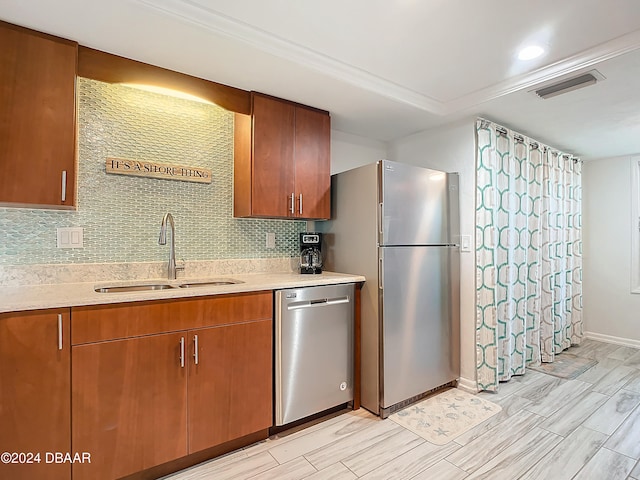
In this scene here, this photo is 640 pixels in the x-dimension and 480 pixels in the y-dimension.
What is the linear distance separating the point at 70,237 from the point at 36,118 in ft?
2.18

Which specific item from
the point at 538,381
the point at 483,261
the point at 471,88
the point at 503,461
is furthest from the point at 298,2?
the point at 538,381

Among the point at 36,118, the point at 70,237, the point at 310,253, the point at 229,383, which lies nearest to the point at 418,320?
the point at 310,253

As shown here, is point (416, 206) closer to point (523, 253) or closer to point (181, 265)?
point (523, 253)

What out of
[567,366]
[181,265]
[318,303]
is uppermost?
→ [181,265]

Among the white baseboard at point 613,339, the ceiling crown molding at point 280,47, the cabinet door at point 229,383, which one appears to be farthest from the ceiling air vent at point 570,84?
the white baseboard at point 613,339

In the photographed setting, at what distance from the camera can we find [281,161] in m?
2.41

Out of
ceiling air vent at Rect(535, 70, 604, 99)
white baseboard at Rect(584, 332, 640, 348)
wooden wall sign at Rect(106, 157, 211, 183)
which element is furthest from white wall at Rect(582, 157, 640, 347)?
wooden wall sign at Rect(106, 157, 211, 183)

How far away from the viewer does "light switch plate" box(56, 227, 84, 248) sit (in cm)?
192

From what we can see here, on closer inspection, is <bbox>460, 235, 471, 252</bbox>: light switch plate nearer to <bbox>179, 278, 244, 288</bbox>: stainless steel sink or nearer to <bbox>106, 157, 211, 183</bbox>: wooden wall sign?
<bbox>179, 278, 244, 288</bbox>: stainless steel sink

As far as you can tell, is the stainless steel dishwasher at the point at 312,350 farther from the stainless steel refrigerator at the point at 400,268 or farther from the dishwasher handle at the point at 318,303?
the stainless steel refrigerator at the point at 400,268

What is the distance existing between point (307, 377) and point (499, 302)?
1.79 m

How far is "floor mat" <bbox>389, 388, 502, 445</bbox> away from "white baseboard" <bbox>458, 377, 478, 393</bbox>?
0.06 meters

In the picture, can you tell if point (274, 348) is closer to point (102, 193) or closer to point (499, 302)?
point (102, 193)

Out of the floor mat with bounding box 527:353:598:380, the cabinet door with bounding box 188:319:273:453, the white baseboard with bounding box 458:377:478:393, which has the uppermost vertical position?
the cabinet door with bounding box 188:319:273:453
